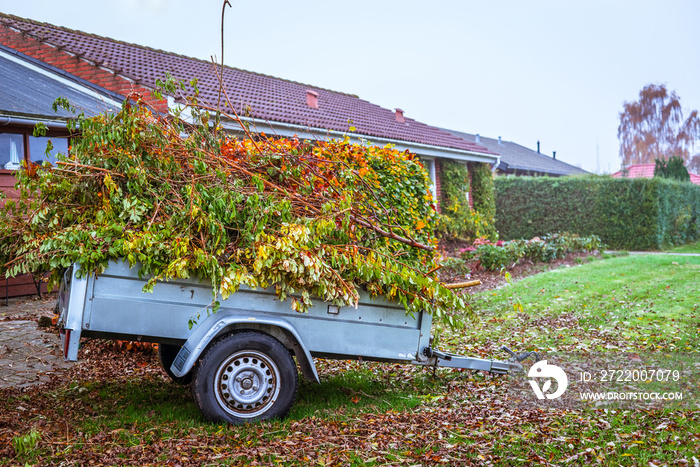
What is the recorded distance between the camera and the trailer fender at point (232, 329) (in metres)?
4.00

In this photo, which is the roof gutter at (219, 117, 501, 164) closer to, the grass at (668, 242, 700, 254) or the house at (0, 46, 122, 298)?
the house at (0, 46, 122, 298)

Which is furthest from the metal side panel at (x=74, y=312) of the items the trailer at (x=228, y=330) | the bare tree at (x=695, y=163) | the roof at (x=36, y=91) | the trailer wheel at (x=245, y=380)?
the bare tree at (x=695, y=163)

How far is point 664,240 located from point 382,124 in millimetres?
10366

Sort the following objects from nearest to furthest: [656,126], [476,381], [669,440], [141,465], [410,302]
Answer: [141,465], [669,440], [410,302], [476,381], [656,126]

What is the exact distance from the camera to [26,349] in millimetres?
6777

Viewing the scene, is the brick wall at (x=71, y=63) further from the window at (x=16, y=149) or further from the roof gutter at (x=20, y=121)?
the roof gutter at (x=20, y=121)

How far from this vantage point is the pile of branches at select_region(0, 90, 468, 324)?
4016 mm

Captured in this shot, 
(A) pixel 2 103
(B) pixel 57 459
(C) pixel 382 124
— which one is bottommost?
(B) pixel 57 459

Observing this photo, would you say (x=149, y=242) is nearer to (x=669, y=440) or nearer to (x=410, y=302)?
(x=410, y=302)

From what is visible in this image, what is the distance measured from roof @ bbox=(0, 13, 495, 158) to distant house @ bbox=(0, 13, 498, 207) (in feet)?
0.07

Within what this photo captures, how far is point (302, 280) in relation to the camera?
414 centimetres

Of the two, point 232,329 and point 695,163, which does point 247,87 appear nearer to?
point 232,329

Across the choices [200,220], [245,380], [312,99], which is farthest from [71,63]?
[245,380]

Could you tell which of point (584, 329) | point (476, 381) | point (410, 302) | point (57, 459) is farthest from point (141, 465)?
point (584, 329)
